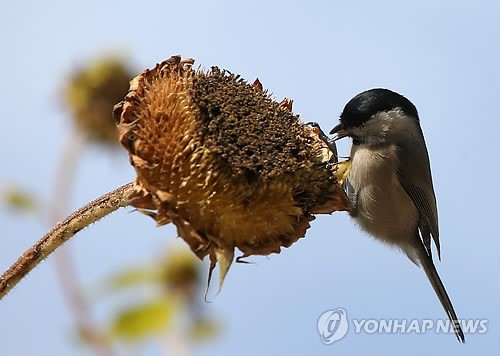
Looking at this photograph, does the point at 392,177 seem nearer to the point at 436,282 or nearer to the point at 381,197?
the point at 381,197

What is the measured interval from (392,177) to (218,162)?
272 centimetres

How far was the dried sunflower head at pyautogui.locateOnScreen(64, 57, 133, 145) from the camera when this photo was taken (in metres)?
2.93

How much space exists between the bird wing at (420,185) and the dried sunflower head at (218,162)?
239 centimetres

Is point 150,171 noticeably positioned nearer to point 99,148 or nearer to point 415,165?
point 99,148

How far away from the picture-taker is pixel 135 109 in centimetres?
250

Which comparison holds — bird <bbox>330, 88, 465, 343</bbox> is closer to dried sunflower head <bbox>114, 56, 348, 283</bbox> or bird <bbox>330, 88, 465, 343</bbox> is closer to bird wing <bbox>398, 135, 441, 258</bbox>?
bird wing <bbox>398, 135, 441, 258</bbox>

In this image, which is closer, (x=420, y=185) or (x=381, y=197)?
(x=381, y=197)

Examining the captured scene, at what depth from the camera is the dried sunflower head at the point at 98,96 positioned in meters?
2.93

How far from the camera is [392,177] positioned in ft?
16.1

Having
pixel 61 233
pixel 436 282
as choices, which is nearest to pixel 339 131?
pixel 436 282

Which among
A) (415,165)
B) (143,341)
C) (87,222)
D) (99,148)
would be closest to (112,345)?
(143,341)

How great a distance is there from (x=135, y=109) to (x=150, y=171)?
0.26 metres

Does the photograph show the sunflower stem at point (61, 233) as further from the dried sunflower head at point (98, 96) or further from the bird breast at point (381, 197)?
the bird breast at point (381, 197)

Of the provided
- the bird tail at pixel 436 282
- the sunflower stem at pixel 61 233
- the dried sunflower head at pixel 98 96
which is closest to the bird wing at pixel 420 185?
the bird tail at pixel 436 282
